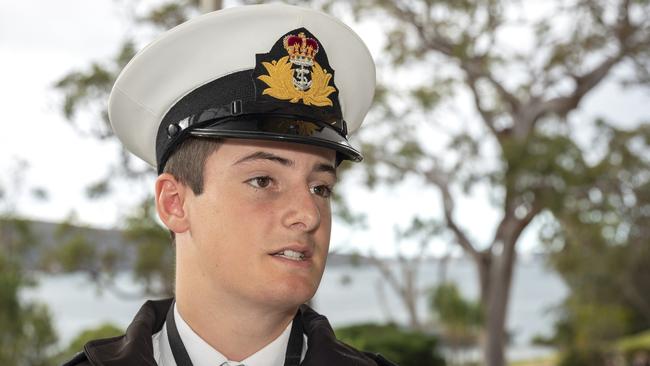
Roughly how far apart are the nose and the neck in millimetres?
112

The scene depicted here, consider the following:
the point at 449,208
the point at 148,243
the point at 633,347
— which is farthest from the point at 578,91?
the point at 633,347

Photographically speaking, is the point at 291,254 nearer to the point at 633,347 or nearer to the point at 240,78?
the point at 240,78

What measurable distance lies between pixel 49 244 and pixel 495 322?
15.1 feet

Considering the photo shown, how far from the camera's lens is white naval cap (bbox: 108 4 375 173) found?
3.64 feet

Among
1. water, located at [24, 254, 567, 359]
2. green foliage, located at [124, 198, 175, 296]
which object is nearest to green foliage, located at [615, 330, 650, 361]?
water, located at [24, 254, 567, 359]

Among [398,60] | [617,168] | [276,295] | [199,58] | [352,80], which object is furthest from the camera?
[398,60]

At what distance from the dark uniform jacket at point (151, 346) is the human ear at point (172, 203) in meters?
0.14

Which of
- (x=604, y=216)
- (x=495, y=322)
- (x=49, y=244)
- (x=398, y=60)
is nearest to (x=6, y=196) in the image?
(x=49, y=244)

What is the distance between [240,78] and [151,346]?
0.37 metres

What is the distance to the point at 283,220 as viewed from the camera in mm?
1036

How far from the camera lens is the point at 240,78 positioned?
1.16 m

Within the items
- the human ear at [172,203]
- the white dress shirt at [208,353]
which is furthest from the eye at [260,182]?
the white dress shirt at [208,353]

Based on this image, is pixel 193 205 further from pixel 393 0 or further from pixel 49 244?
pixel 49 244

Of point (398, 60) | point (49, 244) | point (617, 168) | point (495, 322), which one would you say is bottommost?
point (495, 322)
